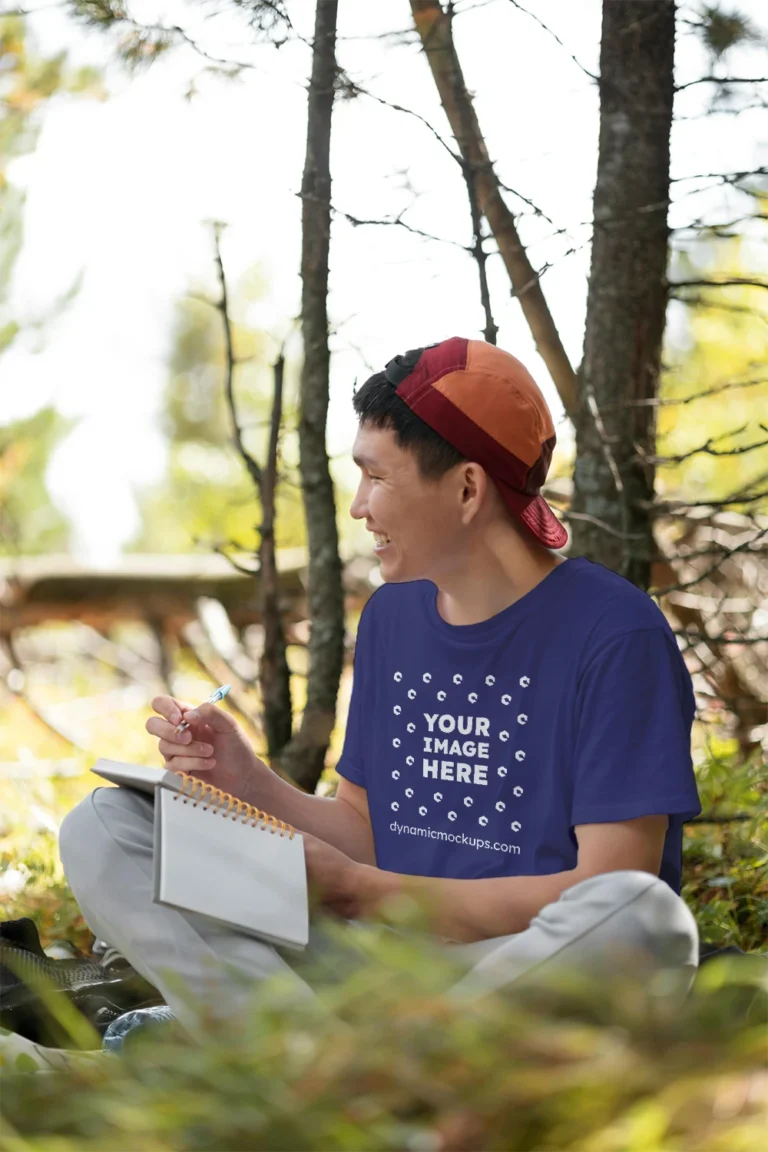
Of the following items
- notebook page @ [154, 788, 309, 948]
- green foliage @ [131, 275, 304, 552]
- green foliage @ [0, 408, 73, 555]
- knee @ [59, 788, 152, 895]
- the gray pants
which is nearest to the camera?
the gray pants

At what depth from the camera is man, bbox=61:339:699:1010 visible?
6.55 feet

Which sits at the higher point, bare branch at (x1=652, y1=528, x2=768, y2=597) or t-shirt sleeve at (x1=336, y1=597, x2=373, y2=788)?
bare branch at (x1=652, y1=528, x2=768, y2=597)

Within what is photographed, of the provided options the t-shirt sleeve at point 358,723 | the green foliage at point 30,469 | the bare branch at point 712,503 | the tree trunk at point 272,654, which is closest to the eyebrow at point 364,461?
the t-shirt sleeve at point 358,723

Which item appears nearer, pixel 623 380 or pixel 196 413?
pixel 623 380

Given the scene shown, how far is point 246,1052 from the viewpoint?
1280mm

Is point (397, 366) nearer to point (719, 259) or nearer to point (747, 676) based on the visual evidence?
point (747, 676)

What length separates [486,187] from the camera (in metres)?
3.45

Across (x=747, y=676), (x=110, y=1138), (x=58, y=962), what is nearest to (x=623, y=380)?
(x=747, y=676)

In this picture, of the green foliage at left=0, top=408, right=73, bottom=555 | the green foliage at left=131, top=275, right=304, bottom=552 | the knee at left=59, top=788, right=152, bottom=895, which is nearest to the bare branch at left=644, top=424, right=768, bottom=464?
the knee at left=59, top=788, right=152, bottom=895

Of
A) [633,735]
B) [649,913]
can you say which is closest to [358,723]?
[633,735]

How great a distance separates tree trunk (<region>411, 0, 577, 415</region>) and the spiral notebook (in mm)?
1825

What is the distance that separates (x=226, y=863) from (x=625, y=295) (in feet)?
7.10

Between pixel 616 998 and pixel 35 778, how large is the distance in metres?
4.41

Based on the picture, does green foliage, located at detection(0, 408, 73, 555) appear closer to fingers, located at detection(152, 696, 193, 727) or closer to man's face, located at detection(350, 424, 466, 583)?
fingers, located at detection(152, 696, 193, 727)
